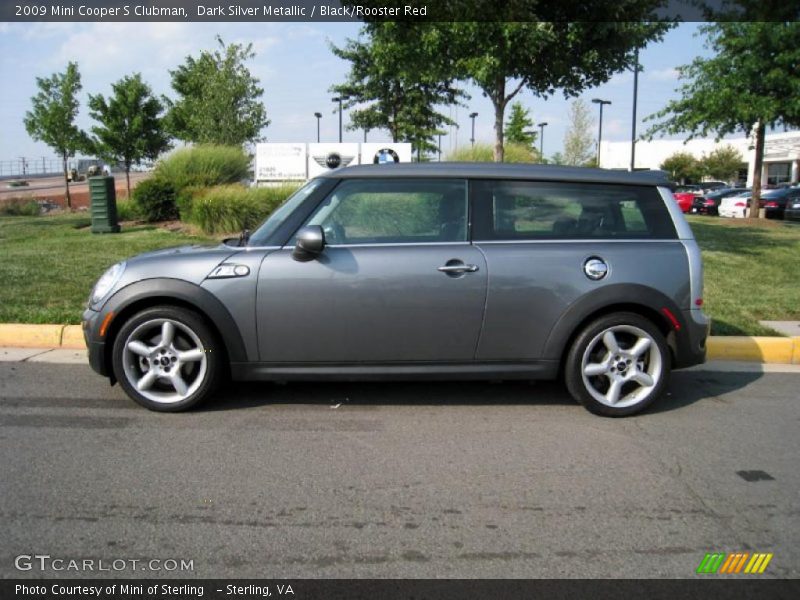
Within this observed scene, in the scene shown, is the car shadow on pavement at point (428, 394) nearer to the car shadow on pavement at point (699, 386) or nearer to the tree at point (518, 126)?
the car shadow on pavement at point (699, 386)

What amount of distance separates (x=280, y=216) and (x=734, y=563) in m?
3.45

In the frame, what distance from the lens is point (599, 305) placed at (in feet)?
14.8

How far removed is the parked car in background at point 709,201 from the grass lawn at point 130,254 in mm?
14935

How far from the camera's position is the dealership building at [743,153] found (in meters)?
50.7

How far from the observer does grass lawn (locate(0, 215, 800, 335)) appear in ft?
23.4

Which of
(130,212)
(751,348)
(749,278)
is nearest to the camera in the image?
(751,348)

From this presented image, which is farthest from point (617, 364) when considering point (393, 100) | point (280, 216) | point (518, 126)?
point (518, 126)

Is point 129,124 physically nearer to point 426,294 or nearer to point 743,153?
point 426,294

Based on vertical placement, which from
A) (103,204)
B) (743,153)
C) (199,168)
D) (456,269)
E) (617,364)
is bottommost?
(617,364)

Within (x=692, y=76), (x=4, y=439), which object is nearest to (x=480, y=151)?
(x=692, y=76)

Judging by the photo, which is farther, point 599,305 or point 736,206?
point 736,206

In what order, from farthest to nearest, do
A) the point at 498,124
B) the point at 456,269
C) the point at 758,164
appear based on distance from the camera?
1. the point at 758,164
2. the point at 498,124
3. the point at 456,269

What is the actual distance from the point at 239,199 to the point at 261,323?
9.63 meters

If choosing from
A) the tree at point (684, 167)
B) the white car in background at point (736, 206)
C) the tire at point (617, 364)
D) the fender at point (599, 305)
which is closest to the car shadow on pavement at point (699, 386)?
the tire at point (617, 364)
